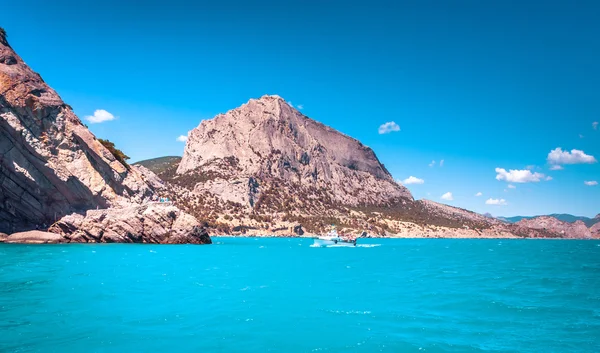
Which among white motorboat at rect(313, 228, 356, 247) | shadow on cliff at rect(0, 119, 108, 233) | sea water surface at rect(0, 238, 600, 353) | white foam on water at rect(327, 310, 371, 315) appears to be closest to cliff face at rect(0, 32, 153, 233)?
shadow on cliff at rect(0, 119, 108, 233)

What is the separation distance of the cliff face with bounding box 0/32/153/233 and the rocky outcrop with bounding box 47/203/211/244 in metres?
2.37

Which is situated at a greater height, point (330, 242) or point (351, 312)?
point (330, 242)

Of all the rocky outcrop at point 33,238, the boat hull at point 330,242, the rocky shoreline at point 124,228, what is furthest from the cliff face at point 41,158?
the boat hull at point 330,242

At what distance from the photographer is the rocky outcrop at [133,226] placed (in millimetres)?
72581

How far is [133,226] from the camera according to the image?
77.1 meters

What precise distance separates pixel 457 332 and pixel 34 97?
72918 millimetres

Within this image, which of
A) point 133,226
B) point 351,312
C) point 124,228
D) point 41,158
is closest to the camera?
point 351,312

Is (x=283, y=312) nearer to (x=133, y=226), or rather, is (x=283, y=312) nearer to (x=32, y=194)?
(x=133, y=226)

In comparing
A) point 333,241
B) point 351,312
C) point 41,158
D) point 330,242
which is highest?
point 41,158

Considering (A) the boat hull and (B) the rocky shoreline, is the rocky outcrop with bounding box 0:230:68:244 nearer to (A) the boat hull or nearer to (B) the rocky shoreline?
(B) the rocky shoreline

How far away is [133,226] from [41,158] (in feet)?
61.5

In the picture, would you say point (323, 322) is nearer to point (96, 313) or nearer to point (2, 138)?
point (96, 313)

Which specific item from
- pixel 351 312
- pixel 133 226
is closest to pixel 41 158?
pixel 133 226

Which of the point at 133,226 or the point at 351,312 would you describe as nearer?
the point at 351,312
